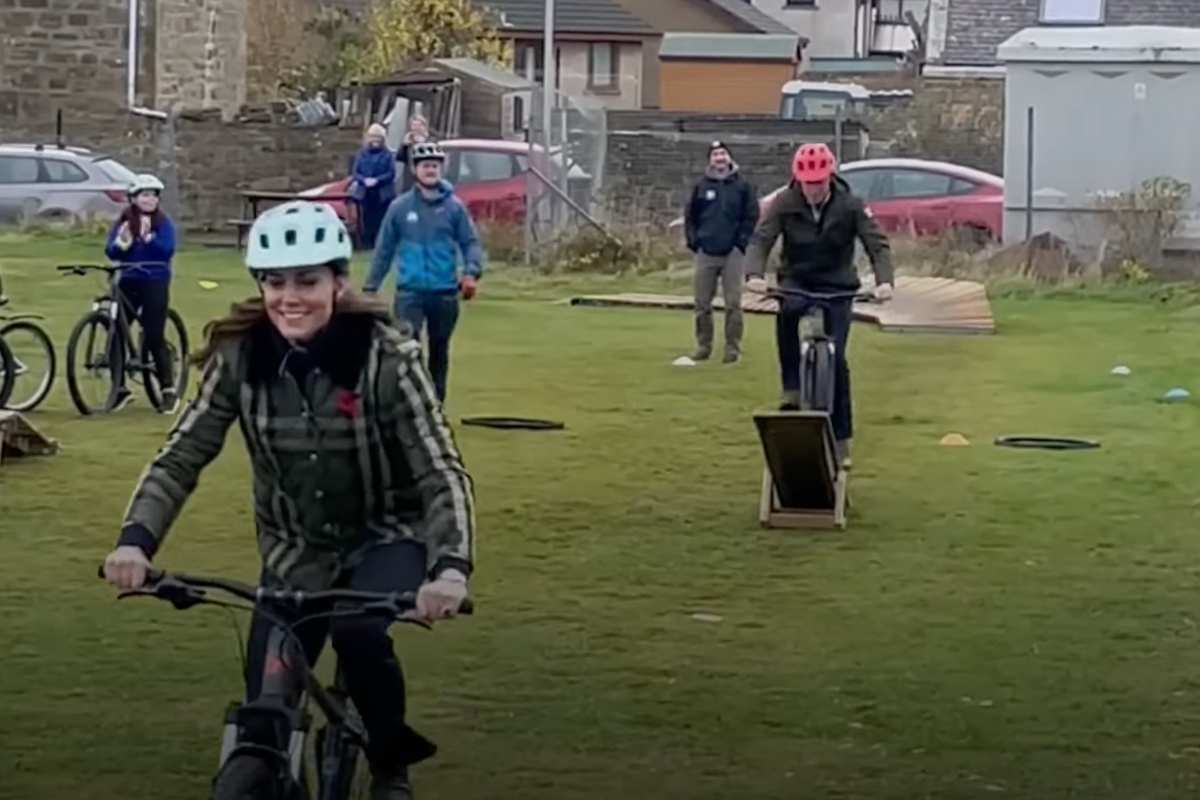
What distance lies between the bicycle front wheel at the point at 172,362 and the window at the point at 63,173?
16.6 metres

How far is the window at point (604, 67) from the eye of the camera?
67.1m

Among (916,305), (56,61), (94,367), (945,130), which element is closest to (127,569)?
(94,367)

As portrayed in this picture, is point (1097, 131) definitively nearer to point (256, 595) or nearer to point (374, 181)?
point (374, 181)

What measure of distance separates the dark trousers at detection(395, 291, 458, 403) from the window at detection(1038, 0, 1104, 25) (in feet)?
124

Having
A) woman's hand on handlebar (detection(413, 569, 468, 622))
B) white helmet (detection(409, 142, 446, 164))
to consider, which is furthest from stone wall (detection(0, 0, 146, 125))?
woman's hand on handlebar (detection(413, 569, 468, 622))

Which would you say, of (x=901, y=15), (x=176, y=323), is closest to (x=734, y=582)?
(x=176, y=323)

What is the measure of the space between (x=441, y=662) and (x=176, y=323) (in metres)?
8.95

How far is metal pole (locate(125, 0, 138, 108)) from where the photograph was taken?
42.4 meters

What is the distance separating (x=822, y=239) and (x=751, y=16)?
203 feet

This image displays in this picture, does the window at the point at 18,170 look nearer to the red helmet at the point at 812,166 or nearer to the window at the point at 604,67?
the red helmet at the point at 812,166

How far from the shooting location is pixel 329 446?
5.75 meters

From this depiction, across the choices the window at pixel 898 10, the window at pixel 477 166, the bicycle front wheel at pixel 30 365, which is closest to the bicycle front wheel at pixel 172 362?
the bicycle front wheel at pixel 30 365

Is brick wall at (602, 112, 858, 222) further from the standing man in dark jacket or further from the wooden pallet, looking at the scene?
the wooden pallet

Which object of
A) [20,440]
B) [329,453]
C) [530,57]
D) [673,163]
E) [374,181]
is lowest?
[20,440]
